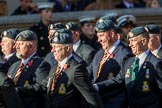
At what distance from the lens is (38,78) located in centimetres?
1285

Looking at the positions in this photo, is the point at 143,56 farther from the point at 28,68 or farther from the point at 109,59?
the point at 28,68

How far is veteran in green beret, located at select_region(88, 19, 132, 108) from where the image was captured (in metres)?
12.9

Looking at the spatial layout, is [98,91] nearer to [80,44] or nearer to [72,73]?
[72,73]

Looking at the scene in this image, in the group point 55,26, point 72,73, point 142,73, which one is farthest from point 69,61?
point 55,26

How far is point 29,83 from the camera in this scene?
13.0 meters

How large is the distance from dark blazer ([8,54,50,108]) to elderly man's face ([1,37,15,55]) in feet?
1.78

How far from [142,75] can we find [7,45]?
2166 mm

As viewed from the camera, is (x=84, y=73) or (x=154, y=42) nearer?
(x=84, y=73)

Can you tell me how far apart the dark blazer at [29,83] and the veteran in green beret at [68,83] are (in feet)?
1.15

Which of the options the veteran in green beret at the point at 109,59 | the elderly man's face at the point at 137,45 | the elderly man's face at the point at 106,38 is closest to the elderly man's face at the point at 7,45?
the veteran in green beret at the point at 109,59

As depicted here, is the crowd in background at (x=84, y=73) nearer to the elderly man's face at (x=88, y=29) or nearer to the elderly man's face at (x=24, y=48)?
the elderly man's face at (x=24, y=48)

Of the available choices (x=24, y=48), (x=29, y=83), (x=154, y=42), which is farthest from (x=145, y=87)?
(x=24, y=48)

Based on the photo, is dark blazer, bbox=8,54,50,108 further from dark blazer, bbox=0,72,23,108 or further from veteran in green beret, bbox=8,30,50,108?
dark blazer, bbox=0,72,23,108

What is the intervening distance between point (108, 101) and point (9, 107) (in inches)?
69.8
